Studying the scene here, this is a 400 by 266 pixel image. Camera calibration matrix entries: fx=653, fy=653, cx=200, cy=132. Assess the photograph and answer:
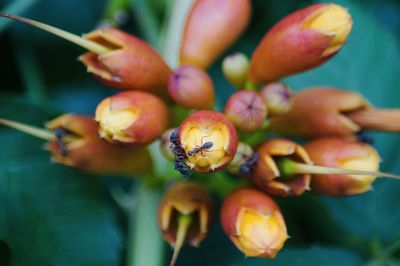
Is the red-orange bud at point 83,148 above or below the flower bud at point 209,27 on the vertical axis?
below

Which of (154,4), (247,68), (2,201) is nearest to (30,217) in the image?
(2,201)

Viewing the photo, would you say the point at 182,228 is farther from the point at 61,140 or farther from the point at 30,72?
the point at 30,72

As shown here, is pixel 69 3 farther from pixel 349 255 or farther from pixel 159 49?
pixel 349 255

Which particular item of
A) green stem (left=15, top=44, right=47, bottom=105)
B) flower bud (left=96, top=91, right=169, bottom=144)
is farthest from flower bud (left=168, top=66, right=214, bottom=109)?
green stem (left=15, top=44, right=47, bottom=105)

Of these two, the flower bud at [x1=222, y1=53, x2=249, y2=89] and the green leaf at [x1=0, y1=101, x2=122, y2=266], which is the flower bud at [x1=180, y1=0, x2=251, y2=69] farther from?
the green leaf at [x1=0, y1=101, x2=122, y2=266]

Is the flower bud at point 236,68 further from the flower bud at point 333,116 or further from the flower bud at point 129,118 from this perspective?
the flower bud at point 129,118

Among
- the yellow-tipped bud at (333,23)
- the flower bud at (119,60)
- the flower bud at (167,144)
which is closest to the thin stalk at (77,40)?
the flower bud at (119,60)
